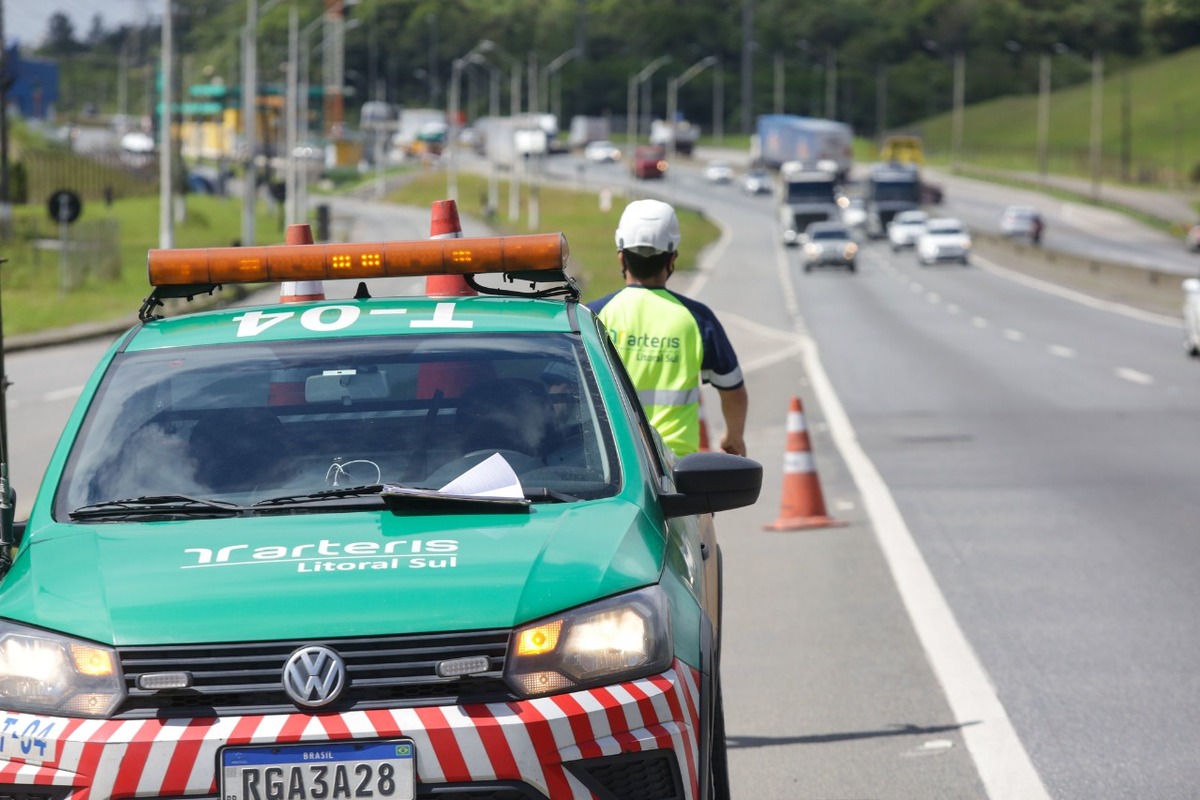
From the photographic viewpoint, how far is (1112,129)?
167000 millimetres

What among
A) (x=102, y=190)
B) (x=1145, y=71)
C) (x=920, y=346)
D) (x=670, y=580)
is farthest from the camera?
(x=1145, y=71)

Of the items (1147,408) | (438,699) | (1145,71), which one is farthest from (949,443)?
(1145,71)

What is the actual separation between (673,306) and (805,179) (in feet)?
262

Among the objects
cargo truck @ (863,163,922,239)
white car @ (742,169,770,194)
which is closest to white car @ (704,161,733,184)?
white car @ (742,169,770,194)

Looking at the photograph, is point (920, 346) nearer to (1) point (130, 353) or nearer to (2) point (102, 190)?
(1) point (130, 353)

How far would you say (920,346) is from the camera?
33781mm

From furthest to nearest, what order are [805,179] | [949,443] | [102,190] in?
[102,190] → [805,179] → [949,443]

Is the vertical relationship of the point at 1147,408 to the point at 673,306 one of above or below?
below

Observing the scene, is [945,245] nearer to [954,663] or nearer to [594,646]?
[954,663]

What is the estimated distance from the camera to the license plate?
416cm

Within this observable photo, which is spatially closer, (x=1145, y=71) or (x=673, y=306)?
(x=673, y=306)

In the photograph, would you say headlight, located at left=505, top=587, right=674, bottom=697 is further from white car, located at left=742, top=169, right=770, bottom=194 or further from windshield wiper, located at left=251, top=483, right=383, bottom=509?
white car, located at left=742, top=169, right=770, bottom=194

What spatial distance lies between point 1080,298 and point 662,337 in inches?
1834

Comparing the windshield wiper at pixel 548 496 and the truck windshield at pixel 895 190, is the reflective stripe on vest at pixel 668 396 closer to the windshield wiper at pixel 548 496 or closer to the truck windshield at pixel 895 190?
the windshield wiper at pixel 548 496
